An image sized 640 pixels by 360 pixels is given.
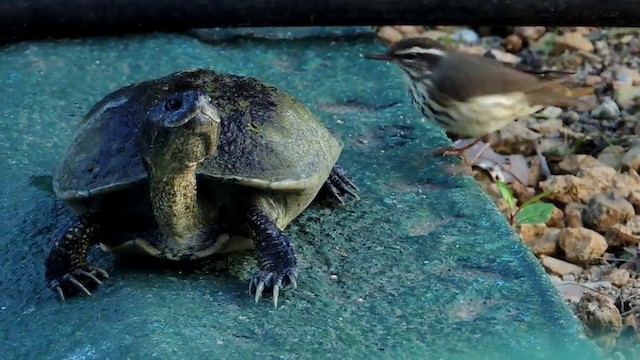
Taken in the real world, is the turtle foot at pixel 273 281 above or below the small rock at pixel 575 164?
above

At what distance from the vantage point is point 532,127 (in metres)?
4.87

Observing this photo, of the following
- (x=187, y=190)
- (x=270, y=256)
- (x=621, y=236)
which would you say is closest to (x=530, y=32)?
(x=621, y=236)

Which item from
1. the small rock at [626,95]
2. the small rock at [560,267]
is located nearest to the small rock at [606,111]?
the small rock at [626,95]

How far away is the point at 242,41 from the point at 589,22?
152 cm

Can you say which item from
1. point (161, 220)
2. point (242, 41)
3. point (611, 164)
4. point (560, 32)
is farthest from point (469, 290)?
point (560, 32)

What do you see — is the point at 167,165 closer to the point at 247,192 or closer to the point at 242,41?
the point at 247,192

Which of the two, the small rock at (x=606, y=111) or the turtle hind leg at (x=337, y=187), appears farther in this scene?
the small rock at (x=606, y=111)

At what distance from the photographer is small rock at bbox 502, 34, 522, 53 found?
18.2 feet

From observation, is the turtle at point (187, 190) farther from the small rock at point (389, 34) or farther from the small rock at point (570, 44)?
the small rock at point (570, 44)

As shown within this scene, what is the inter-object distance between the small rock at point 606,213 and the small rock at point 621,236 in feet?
0.14

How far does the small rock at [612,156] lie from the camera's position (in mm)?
4570

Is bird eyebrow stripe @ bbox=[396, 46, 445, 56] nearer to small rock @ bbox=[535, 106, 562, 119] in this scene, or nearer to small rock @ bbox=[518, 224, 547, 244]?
small rock @ bbox=[518, 224, 547, 244]

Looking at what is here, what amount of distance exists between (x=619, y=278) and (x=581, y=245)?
199mm

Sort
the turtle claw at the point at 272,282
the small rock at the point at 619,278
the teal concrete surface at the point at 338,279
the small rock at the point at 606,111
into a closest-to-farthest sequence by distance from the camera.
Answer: the teal concrete surface at the point at 338,279 < the turtle claw at the point at 272,282 < the small rock at the point at 619,278 < the small rock at the point at 606,111
